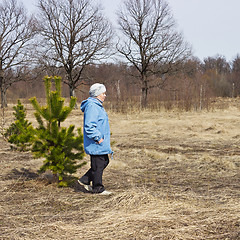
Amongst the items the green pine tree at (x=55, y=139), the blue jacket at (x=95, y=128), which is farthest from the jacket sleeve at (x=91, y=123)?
the green pine tree at (x=55, y=139)

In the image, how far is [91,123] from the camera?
403cm

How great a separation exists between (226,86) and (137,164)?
1558 inches

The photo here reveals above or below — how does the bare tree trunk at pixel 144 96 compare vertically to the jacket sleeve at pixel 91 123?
above

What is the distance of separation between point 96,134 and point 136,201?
998 millimetres

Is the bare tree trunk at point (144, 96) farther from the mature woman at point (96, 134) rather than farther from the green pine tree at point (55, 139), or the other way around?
the mature woman at point (96, 134)

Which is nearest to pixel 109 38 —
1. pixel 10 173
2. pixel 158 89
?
pixel 158 89

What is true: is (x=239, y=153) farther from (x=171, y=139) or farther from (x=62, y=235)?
(x=62, y=235)

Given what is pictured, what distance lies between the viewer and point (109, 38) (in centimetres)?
2381

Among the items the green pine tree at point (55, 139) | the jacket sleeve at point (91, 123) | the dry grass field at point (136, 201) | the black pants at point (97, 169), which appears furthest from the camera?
the green pine tree at point (55, 139)

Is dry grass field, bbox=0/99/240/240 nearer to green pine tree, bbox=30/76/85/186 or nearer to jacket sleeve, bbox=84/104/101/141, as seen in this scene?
green pine tree, bbox=30/76/85/186

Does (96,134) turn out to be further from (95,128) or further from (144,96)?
(144,96)

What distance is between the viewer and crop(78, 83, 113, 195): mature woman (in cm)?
403

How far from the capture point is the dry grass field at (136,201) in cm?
295

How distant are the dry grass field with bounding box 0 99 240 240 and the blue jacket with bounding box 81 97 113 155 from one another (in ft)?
2.20
